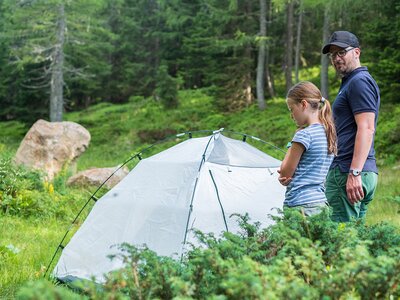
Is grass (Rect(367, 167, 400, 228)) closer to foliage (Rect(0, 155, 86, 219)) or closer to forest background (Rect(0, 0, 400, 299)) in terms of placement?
forest background (Rect(0, 0, 400, 299))

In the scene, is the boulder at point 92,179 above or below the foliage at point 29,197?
below

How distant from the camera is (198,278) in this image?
229cm

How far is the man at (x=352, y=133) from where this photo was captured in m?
3.67

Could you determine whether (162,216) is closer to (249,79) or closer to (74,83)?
(249,79)

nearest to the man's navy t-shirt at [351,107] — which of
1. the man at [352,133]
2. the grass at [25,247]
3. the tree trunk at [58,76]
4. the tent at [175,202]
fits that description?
the man at [352,133]

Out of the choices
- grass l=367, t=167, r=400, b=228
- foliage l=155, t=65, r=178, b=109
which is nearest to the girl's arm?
grass l=367, t=167, r=400, b=228

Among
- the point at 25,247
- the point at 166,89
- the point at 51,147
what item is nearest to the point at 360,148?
the point at 25,247

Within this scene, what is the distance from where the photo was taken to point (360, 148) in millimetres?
3637

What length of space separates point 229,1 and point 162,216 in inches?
824

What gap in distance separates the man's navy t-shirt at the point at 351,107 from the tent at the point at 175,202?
4.71 ft

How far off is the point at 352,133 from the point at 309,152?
1.45ft

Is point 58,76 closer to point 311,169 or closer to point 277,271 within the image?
point 311,169

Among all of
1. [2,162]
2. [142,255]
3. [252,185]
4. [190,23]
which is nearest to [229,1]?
[190,23]

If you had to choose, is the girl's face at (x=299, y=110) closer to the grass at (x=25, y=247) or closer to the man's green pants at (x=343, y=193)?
the man's green pants at (x=343, y=193)
